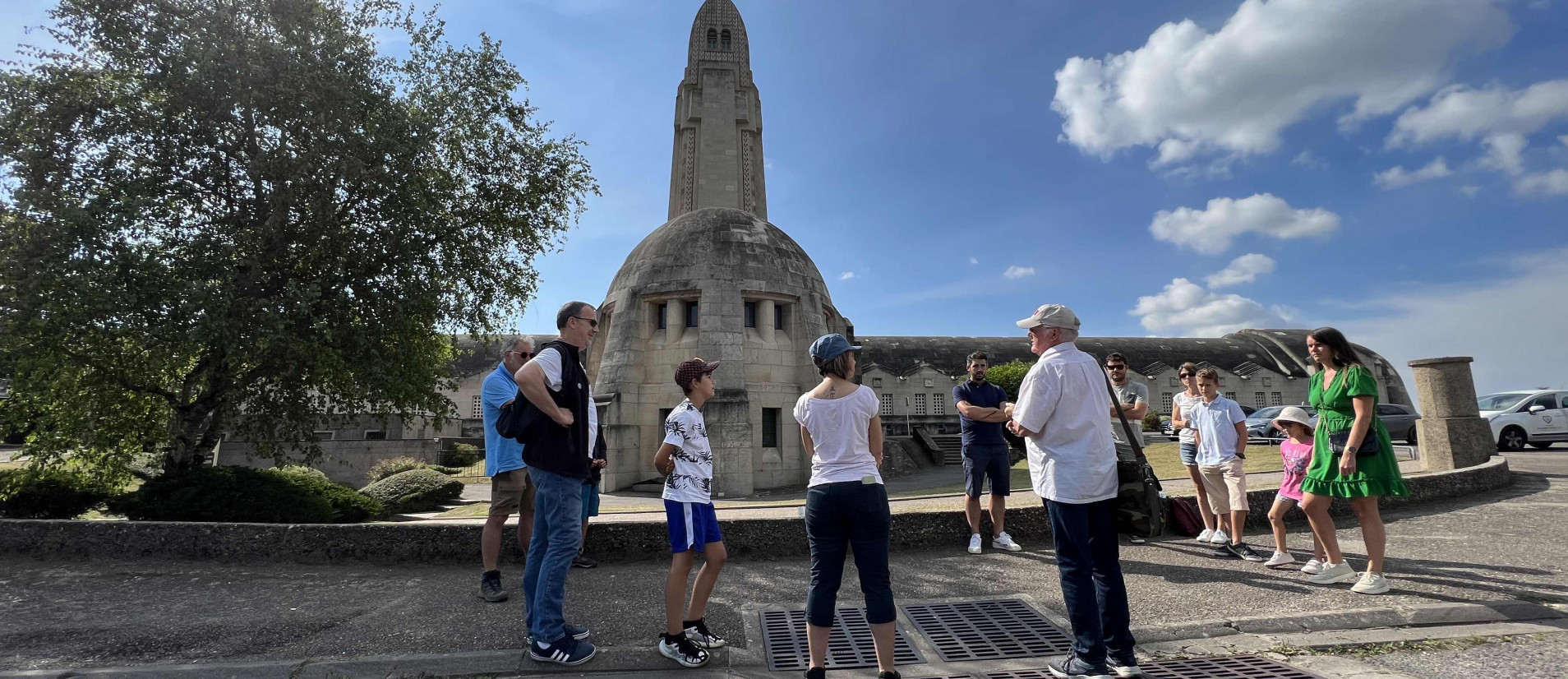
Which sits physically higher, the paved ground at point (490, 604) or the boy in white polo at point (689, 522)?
the boy in white polo at point (689, 522)

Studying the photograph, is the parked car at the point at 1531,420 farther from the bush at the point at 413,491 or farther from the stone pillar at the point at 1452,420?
the bush at the point at 413,491

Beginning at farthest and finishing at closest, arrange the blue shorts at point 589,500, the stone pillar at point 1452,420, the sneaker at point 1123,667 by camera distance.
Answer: the stone pillar at point 1452,420 → the blue shorts at point 589,500 → the sneaker at point 1123,667

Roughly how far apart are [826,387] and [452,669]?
8.68 feet

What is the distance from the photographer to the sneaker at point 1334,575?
15.9ft

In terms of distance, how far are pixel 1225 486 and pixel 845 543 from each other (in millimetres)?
4742

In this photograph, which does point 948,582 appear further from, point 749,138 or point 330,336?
point 749,138

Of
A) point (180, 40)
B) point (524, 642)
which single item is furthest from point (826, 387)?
point (180, 40)

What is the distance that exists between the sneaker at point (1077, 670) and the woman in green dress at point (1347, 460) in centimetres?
275

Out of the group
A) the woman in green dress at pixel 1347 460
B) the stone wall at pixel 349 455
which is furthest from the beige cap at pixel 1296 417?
the stone wall at pixel 349 455

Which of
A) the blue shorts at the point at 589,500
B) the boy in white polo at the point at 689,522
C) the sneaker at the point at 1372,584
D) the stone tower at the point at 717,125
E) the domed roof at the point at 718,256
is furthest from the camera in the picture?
the stone tower at the point at 717,125

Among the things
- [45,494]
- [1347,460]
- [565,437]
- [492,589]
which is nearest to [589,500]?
[492,589]

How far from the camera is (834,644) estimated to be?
402 cm

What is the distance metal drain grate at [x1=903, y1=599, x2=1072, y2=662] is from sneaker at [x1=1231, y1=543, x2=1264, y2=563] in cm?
261

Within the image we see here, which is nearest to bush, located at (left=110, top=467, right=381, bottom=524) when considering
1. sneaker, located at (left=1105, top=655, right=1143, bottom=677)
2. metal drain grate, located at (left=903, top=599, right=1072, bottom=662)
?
metal drain grate, located at (left=903, top=599, right=1072, bottom=662)
